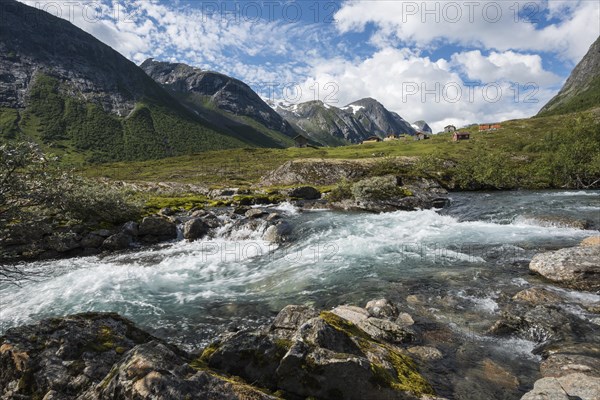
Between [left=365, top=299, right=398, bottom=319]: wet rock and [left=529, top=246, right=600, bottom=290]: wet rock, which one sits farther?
[left=529, top=246, right=600, bottom=290]: wet rock

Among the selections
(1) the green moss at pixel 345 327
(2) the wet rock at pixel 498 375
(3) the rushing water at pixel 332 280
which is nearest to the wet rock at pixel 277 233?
(3) the rushing water at pixel 332 280

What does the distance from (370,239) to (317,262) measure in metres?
7.35

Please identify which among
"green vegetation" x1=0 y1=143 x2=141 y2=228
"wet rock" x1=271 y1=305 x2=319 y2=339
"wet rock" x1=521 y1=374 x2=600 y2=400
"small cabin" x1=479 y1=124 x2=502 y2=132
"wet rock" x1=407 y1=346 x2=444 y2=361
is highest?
"small cabin" x1=479 y1=124 x2=502 y2=132

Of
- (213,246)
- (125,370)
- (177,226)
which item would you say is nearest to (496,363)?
(125,370)

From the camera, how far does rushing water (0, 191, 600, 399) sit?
13547 millimetres

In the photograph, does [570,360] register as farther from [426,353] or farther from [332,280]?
[332,280]

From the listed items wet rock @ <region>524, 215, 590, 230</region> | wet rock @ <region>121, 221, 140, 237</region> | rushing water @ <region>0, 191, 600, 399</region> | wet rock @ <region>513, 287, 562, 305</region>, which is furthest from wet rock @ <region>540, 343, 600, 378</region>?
wet rock @ <region>121, 221, 140, 237</region>

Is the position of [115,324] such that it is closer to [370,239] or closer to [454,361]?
[454,361]

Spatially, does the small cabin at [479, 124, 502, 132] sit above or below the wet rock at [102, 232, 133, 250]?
above

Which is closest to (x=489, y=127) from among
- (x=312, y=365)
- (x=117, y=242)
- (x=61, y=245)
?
(x=117, y=242)

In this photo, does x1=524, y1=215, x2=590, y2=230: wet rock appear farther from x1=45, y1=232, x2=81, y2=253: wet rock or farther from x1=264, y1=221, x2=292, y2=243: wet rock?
x1=45, y1=232, x2=81, y2=253: wet rock

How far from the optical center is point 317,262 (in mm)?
23719

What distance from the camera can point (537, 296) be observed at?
1472 cm

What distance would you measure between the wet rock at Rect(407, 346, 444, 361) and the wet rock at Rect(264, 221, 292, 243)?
20785mm
